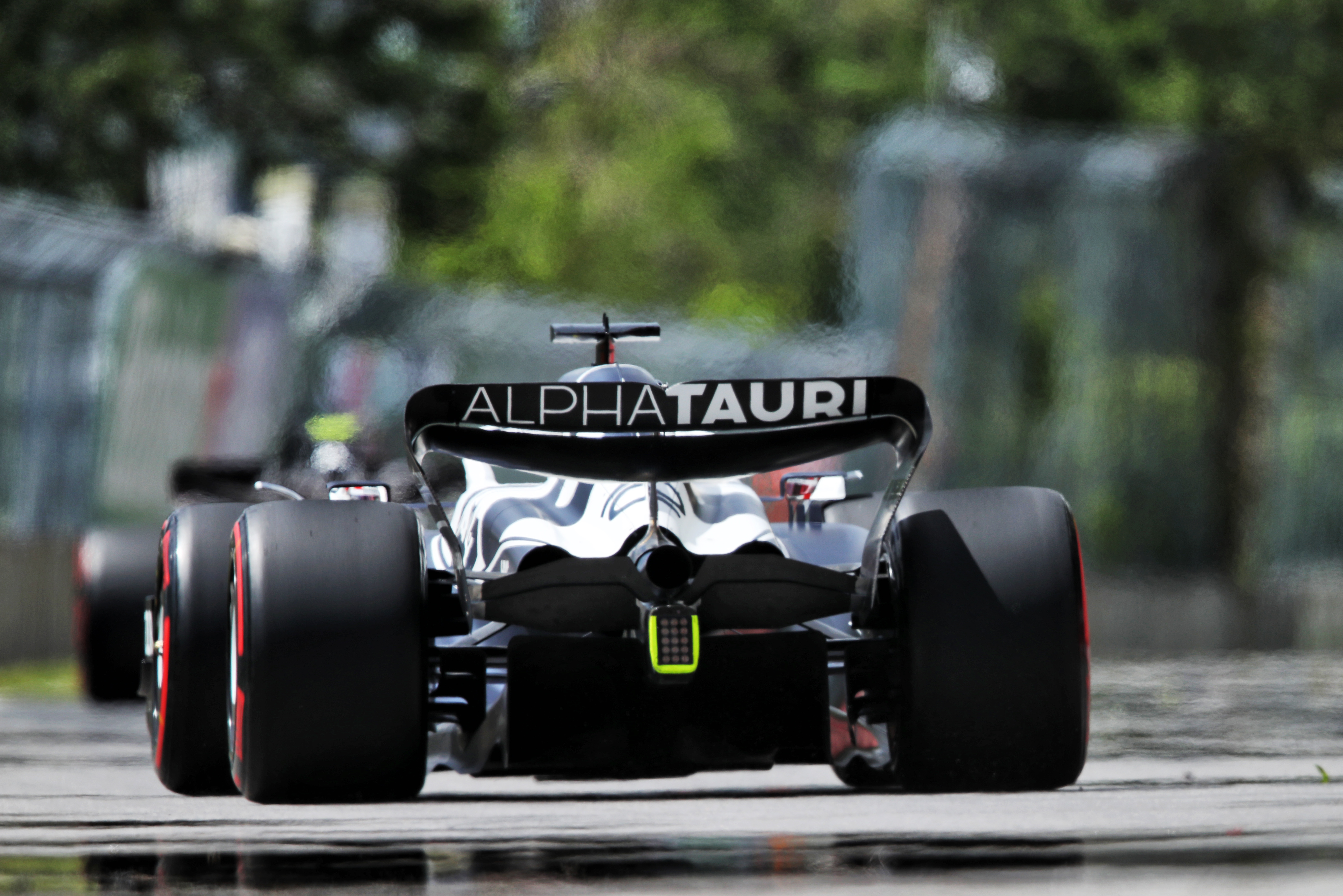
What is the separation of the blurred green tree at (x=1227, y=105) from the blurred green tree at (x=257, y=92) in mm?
6407

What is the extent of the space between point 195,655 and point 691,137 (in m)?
30.1

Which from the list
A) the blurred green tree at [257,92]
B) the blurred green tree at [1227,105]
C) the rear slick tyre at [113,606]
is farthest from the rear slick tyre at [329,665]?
the blurred green tree at [257,92]

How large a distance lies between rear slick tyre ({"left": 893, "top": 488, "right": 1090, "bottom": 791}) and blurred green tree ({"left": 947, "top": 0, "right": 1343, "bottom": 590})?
12.6m

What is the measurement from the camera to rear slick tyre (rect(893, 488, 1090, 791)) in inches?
262

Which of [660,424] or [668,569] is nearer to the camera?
[660,424]

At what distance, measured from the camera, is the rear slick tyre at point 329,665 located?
632cm

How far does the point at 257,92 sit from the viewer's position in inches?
952

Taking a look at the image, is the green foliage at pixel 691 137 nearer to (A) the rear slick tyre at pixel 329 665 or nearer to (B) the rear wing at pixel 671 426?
(B) the rear wing at pixel 671 426

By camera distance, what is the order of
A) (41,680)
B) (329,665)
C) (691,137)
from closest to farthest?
(329,665)
(41,680)
(691,137)

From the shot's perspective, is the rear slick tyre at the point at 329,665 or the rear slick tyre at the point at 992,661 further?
the rear slick tyre at the point at 992,661

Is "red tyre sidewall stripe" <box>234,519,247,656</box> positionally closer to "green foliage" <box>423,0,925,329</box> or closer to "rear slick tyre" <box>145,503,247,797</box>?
"rear slick tyre" <box>145,503,247,797</box>

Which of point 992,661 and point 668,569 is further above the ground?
point 668,569

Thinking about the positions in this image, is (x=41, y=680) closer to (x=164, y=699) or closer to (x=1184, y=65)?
(x=164, y=699)

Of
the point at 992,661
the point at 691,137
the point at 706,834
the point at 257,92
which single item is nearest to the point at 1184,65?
the point at 257,92
